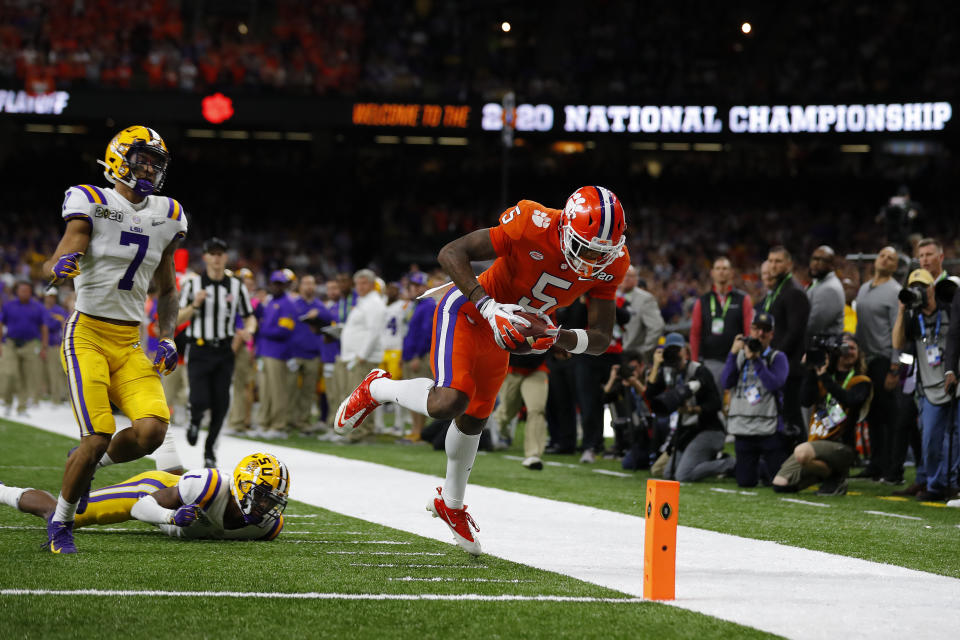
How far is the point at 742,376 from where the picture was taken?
10.1 meters

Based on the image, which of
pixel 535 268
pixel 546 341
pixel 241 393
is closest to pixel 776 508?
pixel 535 268

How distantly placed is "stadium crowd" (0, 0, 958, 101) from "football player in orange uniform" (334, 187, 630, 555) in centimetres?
2365

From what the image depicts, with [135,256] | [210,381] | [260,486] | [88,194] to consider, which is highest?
[88,194]

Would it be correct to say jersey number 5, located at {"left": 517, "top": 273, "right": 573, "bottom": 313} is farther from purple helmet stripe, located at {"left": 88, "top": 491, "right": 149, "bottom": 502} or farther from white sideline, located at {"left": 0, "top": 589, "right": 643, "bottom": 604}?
purple helmet stripe, located at {"left": 88, "top": 491, "right": 149, "bottom": 502}

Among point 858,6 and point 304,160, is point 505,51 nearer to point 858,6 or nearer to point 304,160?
point 304,160

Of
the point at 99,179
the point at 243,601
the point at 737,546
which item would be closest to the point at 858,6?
the point at 99,179

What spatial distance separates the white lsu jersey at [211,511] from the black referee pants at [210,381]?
383 centimetres

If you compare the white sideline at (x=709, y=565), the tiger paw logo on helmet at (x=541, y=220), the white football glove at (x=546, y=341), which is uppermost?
the tiger paw logo on helmet at (x=541, y=220)

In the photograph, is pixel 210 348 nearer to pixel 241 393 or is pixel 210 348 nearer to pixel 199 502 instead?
pixel 199 502

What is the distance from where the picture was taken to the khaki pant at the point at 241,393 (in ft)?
49.0

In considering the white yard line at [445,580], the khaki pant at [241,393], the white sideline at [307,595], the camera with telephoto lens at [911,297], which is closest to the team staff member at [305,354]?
the khaki pant at [241,393]

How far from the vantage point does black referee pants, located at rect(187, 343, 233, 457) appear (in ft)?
33.3

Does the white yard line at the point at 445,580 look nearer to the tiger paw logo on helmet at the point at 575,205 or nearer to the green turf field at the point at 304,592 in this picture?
the green turf field at the point at 304,592

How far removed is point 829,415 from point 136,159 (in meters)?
6.14
